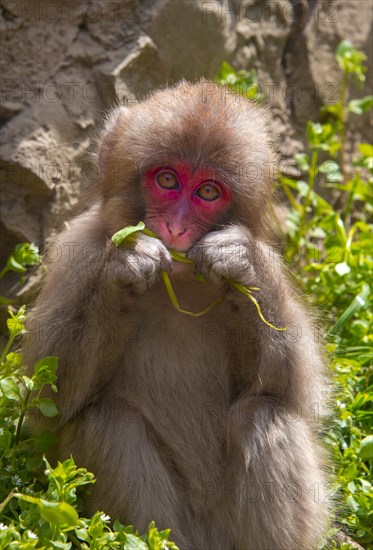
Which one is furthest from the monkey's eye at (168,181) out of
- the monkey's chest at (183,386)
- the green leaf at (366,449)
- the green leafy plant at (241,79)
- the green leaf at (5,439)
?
the green leafy plant at (241,79)

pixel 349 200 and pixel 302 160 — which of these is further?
pixel 349 200

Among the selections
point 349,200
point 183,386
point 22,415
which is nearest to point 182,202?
point 183,386

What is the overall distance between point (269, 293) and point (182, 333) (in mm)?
527

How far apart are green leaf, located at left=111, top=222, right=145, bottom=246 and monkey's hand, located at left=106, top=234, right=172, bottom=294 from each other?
1.3 inches

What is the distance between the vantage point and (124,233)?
4527mm

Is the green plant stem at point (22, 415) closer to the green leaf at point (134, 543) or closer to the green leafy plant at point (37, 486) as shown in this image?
the green leafy plant at point (37, 486)

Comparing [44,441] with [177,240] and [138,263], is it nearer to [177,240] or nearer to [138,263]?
[138,263]

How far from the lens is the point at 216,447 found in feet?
16.3

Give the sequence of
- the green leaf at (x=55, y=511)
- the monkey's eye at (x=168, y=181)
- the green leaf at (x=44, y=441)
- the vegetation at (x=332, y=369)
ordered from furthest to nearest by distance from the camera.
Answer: the green leaf at (x=44, y=441), the monkey's eye at (x=168, y=181), the vegetation at (x=332, y=369), the green leaf at (x=55, y=511)

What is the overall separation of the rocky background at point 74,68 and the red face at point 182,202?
1.46 metres

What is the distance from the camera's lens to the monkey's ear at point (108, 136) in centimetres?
515

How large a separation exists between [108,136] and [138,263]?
1.01 meters

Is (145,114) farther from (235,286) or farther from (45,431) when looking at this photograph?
(45,431)

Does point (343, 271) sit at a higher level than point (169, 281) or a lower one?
lower
